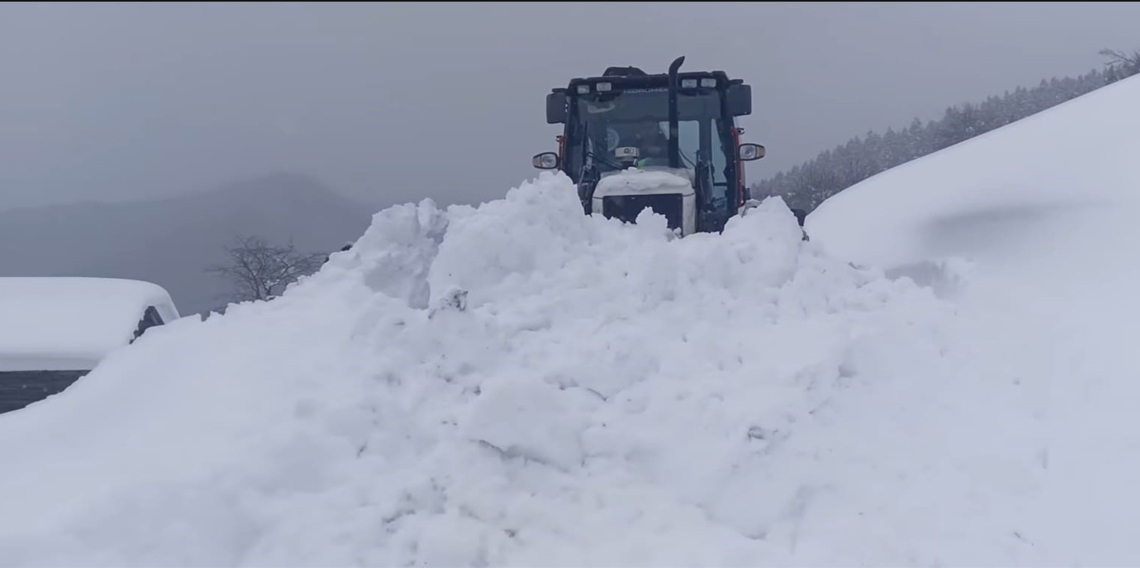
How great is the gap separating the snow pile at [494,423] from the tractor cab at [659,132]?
2577 mm

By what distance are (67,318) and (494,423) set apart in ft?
10.8

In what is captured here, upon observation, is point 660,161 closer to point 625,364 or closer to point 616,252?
point 616,252

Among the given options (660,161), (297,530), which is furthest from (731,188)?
(297,530)

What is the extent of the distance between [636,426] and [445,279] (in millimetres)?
1786

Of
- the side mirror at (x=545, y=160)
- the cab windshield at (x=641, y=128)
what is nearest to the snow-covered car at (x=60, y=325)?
the side mirror at (x=545, y=160)

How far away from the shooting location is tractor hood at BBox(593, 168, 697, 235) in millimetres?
7078

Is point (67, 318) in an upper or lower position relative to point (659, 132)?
lower

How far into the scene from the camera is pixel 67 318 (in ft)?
17.5

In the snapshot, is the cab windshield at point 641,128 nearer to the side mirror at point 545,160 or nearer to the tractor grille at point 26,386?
the side mirror at point 545,160

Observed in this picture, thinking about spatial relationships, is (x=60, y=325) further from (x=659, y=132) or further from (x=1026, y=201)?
(x=1026, y=201)

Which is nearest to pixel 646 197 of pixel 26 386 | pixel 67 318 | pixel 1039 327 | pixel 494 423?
pixel 1039 327

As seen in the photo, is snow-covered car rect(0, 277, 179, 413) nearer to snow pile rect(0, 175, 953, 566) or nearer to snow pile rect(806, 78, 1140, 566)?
snow pile rect(0, 175, 953, 566)

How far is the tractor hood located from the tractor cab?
11.6 inches

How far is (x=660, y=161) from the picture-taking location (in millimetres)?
7848
